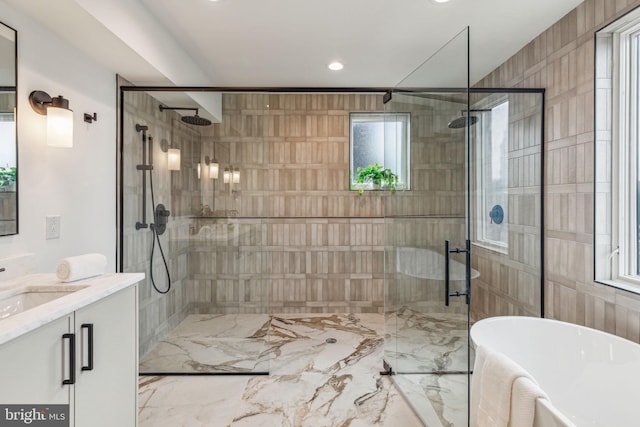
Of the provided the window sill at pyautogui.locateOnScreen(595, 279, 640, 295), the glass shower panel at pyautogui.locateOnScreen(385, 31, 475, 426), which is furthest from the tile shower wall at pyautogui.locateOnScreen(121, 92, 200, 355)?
the window sill at pyautogui.locateOnScreen(595, 279, 640, 295)

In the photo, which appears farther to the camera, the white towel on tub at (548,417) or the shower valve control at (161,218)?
the shower valve control at (161,218)

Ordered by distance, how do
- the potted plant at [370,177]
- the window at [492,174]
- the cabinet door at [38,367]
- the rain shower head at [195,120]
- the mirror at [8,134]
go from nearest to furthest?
the cabinet door at [38,367] < the mirror at [8,134] < the rain shower head at [195,120] < the window at [492,174] < the potted plant at [370,177]

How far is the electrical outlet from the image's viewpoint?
187cm

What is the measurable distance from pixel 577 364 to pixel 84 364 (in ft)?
7.62

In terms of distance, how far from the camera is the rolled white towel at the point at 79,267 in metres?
1.49

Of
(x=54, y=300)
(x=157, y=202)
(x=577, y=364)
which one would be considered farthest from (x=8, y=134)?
(x=577, y=364)

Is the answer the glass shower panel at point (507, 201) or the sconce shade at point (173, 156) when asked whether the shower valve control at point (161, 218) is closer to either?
the sconce shade at point (173, 156)

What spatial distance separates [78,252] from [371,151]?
9.85 feet

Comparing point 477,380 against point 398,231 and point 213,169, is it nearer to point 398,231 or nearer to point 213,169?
point 398,231

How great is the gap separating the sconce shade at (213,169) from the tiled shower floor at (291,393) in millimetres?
1067

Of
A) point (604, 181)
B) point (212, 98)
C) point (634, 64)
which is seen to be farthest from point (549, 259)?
point (212, 98)

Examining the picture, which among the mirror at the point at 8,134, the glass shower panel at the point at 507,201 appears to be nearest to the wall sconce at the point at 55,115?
the mirror at the point at 8,134

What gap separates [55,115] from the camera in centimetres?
176

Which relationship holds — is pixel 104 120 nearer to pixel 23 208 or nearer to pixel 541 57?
pixel 23 208
